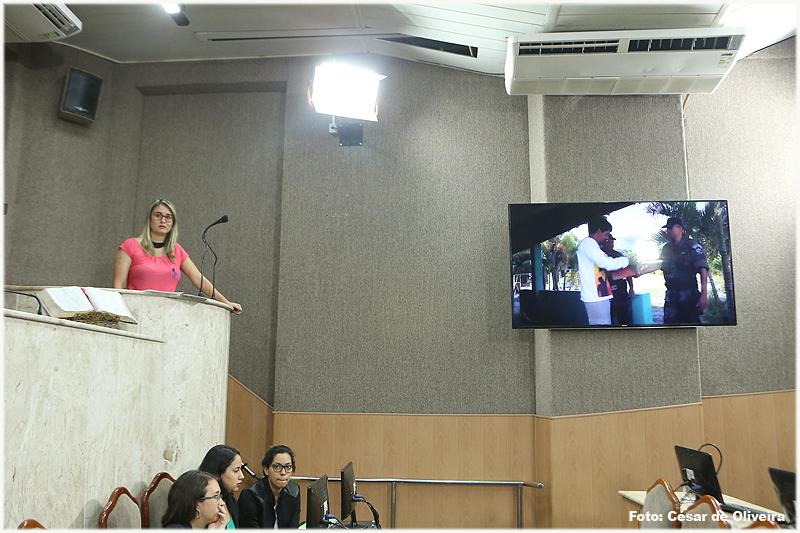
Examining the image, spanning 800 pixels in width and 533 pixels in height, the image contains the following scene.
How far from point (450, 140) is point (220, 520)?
11.3 feet

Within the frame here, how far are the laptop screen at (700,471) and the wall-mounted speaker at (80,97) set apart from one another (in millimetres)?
4946

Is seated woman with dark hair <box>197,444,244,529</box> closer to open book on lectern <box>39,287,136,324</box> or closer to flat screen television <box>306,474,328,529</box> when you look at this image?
flat screen television <box>306,474,328,529</box>

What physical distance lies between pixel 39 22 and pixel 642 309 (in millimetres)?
4639

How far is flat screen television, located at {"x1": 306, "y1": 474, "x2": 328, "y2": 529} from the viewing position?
2672 mm

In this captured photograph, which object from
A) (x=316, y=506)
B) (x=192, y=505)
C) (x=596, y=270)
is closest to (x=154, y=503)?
(x=192, y=505)

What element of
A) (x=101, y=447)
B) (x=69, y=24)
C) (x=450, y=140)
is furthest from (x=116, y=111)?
(x=101, y=447)

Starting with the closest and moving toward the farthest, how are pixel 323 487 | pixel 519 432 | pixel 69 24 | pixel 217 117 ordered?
1. pixel 323 487
2. pixel 69 24
3. pixel 519 432
4. pixel 217 117

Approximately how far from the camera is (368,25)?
4484 mm

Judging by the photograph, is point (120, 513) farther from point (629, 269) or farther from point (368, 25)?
point (368, 25)

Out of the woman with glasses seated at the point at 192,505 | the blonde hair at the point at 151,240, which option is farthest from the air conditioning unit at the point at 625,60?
the woman with glasses seated at the point at 192,505

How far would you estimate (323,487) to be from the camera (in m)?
2.93

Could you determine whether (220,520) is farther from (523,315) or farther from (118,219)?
(118,219)

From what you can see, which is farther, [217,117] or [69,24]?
[217,117]

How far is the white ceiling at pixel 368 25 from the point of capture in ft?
13.1
